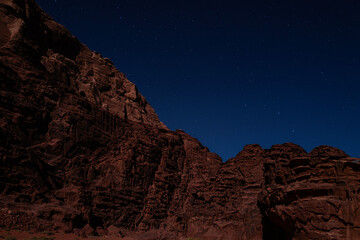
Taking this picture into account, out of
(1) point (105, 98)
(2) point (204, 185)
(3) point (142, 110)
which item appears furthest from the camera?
(3) point (142, 110)

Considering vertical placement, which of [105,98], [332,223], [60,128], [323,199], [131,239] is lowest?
[131,239]

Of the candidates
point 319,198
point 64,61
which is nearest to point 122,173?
point 64,61

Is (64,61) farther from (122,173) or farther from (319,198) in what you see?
(319,198)

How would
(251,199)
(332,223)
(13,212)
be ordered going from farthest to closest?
(251,199) → (13,212) → (332,223)

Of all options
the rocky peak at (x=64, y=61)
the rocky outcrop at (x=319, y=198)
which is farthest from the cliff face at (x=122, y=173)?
the rocky peak at (x=64, y=61)

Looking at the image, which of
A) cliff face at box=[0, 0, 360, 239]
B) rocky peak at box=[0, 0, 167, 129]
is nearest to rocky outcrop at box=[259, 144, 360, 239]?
cliff face at box=[0, 0, 360, 239]

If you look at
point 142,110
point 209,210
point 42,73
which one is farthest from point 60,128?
point 142,110

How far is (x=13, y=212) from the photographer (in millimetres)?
26188

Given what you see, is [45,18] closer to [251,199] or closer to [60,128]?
[60,128]

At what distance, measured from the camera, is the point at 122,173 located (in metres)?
42.2

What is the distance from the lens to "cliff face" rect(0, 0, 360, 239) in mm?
19117

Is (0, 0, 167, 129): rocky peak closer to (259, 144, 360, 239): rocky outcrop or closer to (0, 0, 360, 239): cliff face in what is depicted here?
(0, 0, 360, 239): cliff face

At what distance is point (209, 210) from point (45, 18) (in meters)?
47.9

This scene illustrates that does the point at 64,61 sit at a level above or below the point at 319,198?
above
